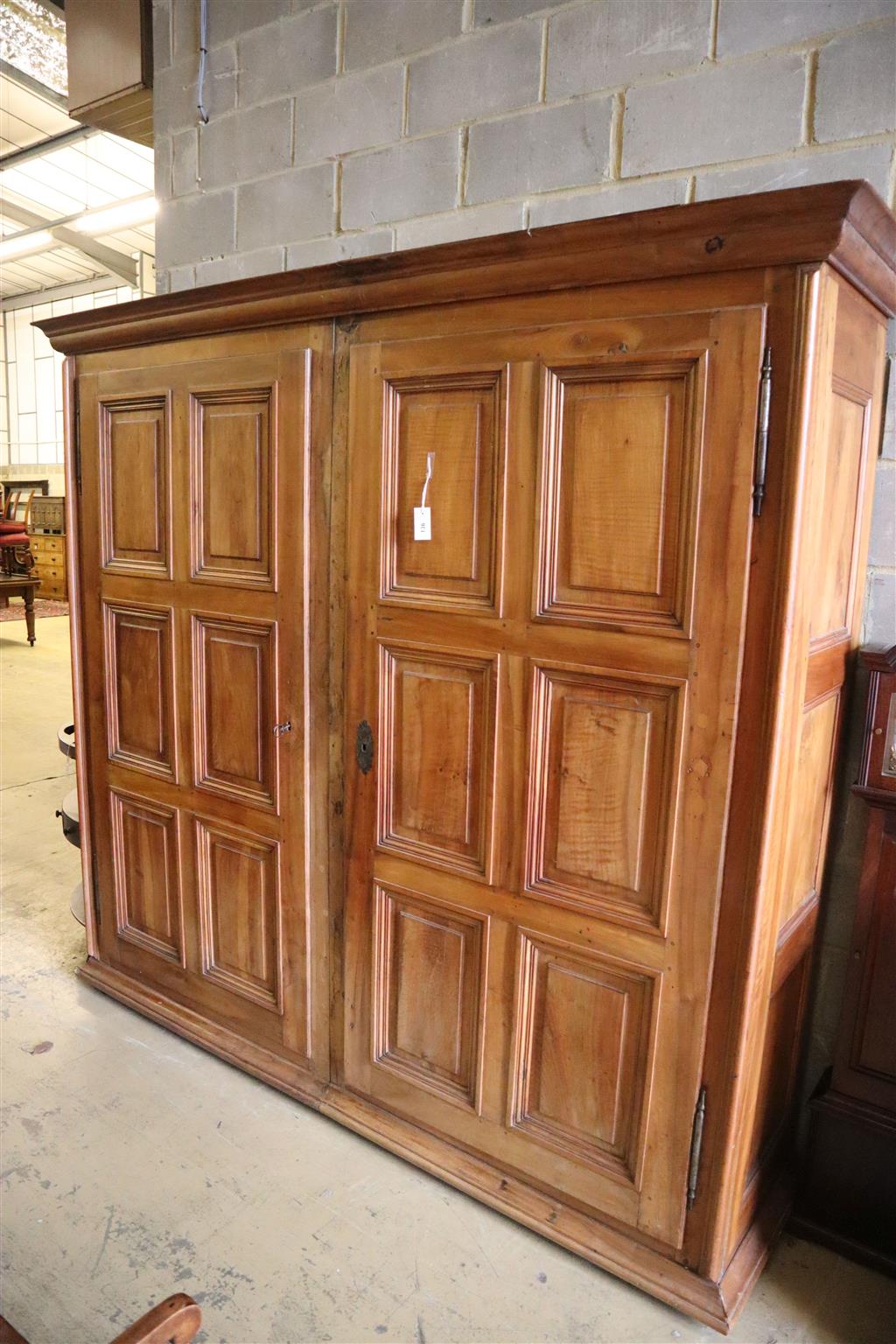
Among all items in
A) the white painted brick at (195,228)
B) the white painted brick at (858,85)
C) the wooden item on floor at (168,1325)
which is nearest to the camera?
the wooden item on floor at (168,1325)

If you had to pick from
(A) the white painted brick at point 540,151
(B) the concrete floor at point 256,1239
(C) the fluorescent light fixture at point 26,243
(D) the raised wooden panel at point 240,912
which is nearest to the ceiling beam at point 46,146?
(C) the fluorescent light fixture at point 26,243

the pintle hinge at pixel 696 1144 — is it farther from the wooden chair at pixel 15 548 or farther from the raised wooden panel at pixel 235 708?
the wooden chair at pixel 15 548

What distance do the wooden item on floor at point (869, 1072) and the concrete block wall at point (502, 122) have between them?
0.12m

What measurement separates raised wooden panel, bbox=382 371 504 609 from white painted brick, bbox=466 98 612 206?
0.66 meters

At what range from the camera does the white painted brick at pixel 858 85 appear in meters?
1.50

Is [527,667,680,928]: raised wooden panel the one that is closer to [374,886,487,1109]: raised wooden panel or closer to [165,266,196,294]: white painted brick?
[374,886,487,1109]: raised wooden panel

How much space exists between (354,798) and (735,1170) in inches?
40.6

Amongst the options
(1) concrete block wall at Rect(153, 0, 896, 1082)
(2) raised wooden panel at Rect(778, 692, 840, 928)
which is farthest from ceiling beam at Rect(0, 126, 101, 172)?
(2) raised wooden panel at Rect(778, 692, 840, 928)

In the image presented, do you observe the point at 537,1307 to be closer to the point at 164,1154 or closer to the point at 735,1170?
the point at 735,1170

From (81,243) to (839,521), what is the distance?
932 cm

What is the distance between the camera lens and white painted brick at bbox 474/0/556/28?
6.07 ft

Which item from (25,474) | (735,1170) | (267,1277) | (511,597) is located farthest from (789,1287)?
Answer: (25,474)

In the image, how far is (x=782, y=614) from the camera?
4.32 ft

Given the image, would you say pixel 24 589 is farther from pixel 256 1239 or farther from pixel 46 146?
pixel 256 1239
